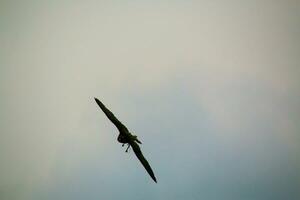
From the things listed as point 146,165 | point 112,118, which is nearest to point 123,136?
point 112,118

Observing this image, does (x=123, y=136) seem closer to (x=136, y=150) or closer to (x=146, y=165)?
(x=136, y=150)

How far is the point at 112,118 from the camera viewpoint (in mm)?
8562

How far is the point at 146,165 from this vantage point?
30.6 feet

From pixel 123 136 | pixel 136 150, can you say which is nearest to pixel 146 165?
pixel 136 150

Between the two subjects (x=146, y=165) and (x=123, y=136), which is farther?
(x=146, y=165)

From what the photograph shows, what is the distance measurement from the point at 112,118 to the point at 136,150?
1.09 meters

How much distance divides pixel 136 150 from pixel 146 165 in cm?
68

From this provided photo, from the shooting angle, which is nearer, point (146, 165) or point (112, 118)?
point (112, 118)

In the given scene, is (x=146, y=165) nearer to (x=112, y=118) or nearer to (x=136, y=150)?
(x=136, y=150)

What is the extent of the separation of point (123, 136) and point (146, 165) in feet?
4.13

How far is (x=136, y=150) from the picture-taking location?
891 cm

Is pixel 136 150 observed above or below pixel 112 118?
below

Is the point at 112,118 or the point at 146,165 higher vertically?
the point at 112,118

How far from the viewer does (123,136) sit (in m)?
8.62
